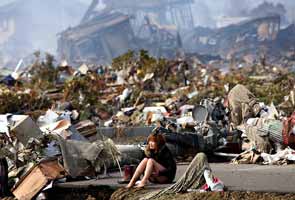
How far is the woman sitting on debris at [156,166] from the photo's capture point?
24.0 feet

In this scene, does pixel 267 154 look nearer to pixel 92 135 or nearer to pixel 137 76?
pixel 92 135

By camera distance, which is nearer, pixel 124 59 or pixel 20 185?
pixel 20 185

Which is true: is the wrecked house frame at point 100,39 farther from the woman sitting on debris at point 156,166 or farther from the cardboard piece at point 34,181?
the woman sitting on debris at point 156,166

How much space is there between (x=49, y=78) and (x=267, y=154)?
24232 mm

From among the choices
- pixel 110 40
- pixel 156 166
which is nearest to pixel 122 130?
pixel 156 166

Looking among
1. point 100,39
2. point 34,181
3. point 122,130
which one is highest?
point 100,39

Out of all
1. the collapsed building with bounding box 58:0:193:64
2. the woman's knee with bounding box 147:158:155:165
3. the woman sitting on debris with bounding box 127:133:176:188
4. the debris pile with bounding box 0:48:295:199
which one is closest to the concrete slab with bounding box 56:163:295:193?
the woman sitting on debris with bounding box 127:133:176:188

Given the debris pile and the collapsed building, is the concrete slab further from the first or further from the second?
the collapsed building

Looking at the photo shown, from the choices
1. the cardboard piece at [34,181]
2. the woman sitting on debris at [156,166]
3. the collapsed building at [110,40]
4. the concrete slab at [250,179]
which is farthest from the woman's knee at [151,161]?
the collapsed building at [110,40]

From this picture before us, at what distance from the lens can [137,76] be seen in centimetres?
3003

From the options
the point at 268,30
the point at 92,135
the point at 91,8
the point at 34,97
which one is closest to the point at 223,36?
the point at 268,30

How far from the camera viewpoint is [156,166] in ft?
24.1

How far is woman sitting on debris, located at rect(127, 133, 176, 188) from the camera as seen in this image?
7.31 metres

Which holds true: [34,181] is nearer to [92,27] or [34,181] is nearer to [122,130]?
[122,130]
